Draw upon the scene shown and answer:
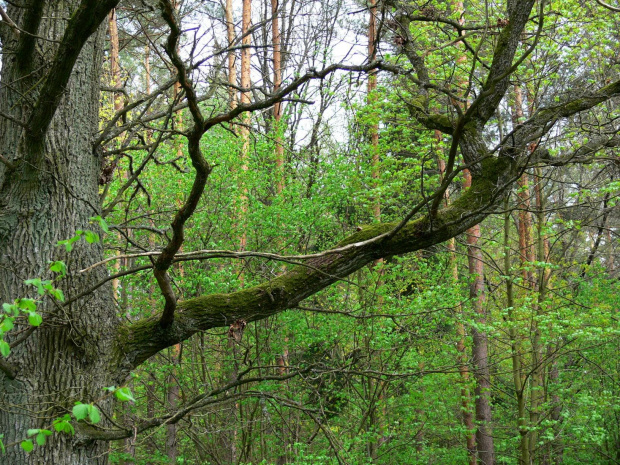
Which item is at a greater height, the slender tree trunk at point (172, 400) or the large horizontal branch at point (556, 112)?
the large horizontal branch at point (556, 112)

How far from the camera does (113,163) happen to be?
12.4ft

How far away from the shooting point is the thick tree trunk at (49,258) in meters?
3.16

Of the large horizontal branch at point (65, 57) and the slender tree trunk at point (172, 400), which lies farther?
the slender tree trunk at point (172, 400)

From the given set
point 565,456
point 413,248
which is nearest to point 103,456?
point 413,248

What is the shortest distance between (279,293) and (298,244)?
4303 mm

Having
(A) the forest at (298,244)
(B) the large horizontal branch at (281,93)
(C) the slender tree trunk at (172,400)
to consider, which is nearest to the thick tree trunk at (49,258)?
(A) the forest at (298,244)

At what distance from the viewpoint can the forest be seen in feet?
10.6

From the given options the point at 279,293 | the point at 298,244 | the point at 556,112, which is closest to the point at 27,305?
the point at 279,293

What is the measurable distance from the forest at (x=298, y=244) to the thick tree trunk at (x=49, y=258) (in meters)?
0.01

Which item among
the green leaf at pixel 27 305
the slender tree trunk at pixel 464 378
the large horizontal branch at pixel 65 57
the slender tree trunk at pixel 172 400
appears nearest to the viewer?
the green leaf at pixel 27 305

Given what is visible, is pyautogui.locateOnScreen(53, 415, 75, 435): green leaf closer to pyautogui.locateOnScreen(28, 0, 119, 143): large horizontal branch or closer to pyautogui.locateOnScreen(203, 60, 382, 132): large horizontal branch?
pyautogui.locateOnScreen(203, 60, 382, 132): large horizontal branch

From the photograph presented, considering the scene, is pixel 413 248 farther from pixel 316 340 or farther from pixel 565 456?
pixel 565 456

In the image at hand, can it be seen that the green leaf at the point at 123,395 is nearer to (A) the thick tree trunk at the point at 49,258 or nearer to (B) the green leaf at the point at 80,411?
(B) the green leaf at the point at 80,411

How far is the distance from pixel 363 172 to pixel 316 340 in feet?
8.68
